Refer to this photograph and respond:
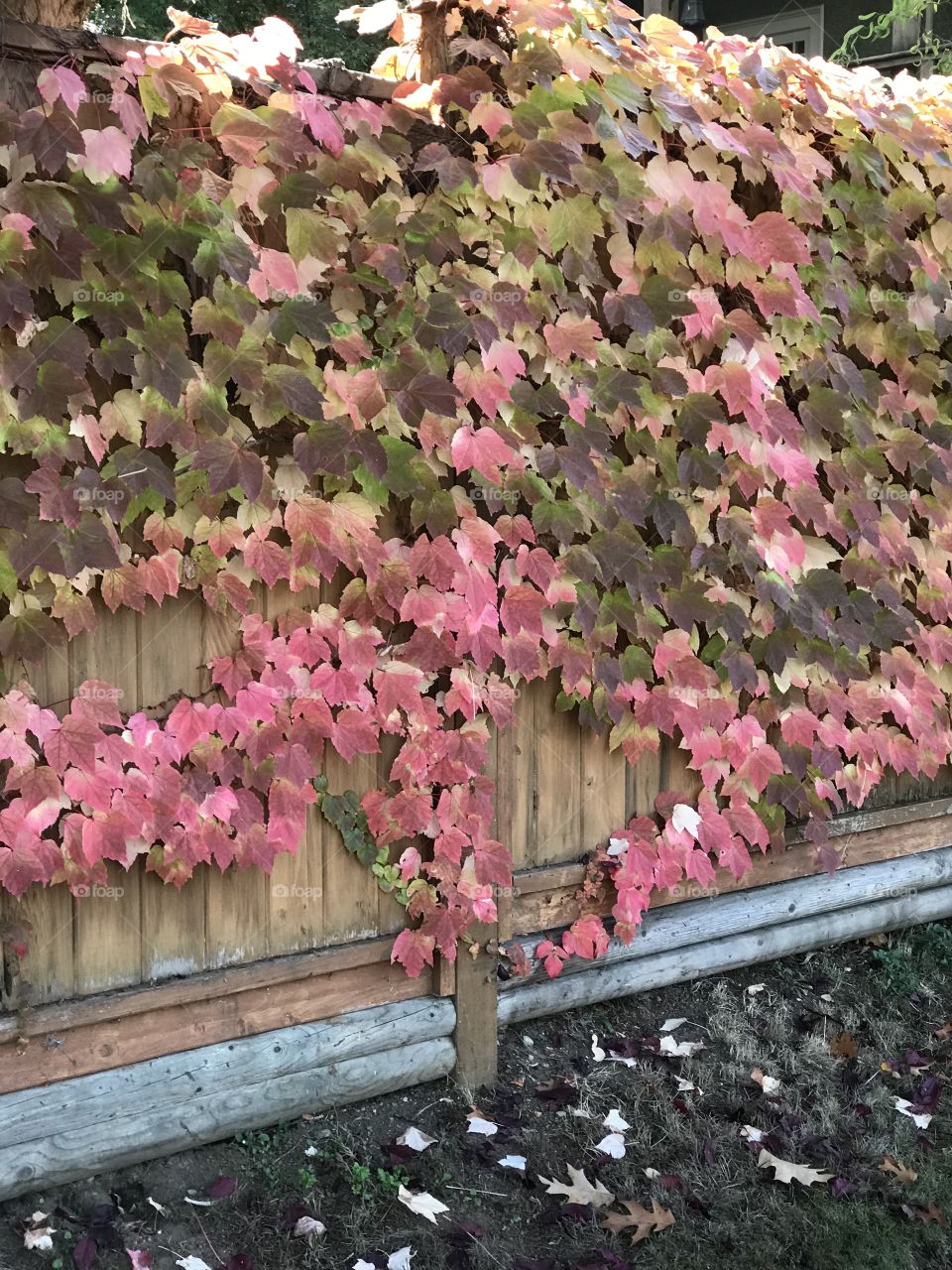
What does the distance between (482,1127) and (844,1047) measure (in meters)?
1.13

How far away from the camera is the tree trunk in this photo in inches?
112

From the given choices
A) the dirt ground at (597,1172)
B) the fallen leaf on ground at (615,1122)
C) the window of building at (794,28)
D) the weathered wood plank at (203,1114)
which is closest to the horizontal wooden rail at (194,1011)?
the weathered wood plank at (203,1114)

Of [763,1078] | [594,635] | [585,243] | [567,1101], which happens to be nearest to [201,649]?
[594,635]

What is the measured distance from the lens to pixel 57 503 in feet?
6.51

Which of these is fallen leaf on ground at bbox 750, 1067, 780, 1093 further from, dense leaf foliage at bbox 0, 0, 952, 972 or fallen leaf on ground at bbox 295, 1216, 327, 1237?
fallen leaf on ground at bbox 295, 1216, 327, 1237

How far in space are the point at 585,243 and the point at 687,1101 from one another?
84.3 inches

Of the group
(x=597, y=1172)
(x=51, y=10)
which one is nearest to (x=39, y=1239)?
(x=597, y=1172)

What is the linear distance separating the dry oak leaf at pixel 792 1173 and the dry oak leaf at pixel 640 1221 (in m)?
0.30

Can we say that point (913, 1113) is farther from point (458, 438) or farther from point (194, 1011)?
point (458, 438)

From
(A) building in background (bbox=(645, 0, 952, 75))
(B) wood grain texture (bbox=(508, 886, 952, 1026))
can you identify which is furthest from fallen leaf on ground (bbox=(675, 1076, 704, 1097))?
(A) building in background (bbox=(645, 0, 952, 75))

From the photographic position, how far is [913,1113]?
2.72 meters

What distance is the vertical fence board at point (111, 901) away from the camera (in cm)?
217

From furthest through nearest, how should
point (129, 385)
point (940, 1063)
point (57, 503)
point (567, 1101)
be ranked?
point (940, 1063) → point (567, 1101) → point (129, 385) → point (57, 503)

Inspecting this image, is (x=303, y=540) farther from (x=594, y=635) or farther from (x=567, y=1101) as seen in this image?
(x=567, y=1101)
